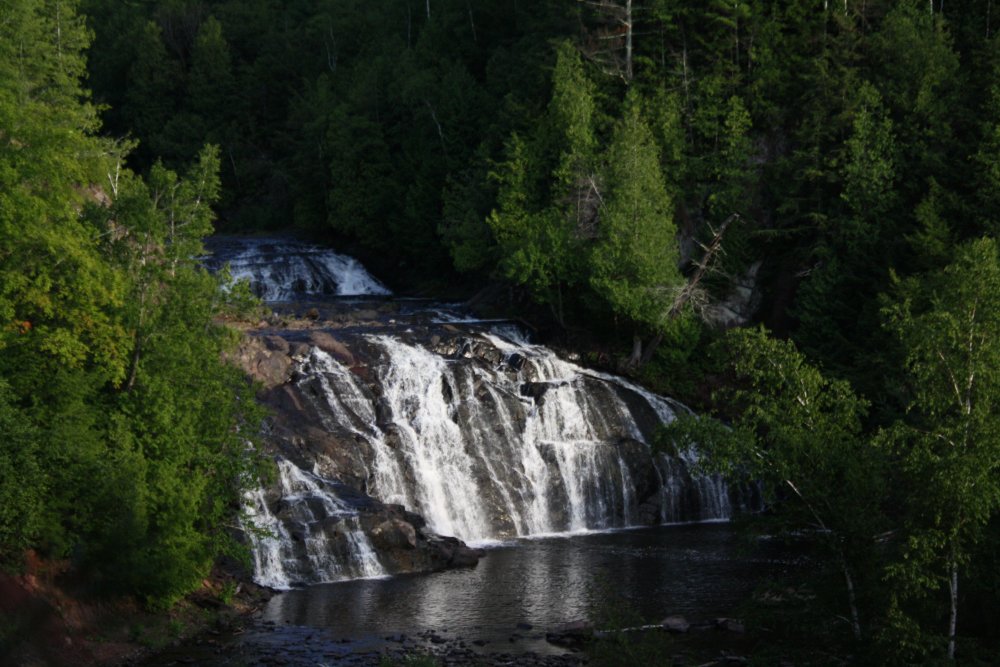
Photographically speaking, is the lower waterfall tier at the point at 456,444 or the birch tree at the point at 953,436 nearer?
Answer: the birch tree at the point at 953,436

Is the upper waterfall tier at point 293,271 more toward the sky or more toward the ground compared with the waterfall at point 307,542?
more toward the sky

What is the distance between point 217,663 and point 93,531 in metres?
3.72

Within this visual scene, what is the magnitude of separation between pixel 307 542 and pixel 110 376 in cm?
799

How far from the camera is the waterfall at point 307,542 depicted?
28.0 m

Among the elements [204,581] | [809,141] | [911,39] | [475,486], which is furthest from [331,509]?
[911,39]

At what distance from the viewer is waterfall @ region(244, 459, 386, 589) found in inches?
1101

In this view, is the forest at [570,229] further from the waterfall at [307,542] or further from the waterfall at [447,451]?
the waterfall at [447,451]

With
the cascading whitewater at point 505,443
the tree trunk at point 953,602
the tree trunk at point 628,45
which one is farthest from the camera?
the tree trunk at point 628,45

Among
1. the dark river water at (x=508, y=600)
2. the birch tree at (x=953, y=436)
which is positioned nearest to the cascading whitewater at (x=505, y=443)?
the dark river water at (x=508, y=600)

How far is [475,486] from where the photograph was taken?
1375 inches

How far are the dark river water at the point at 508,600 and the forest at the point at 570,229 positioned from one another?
2.67 meters

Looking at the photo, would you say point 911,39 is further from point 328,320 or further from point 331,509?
point 331,509

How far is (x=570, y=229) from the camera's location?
4406cm

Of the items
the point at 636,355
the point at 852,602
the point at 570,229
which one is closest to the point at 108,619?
the point at 852,602
